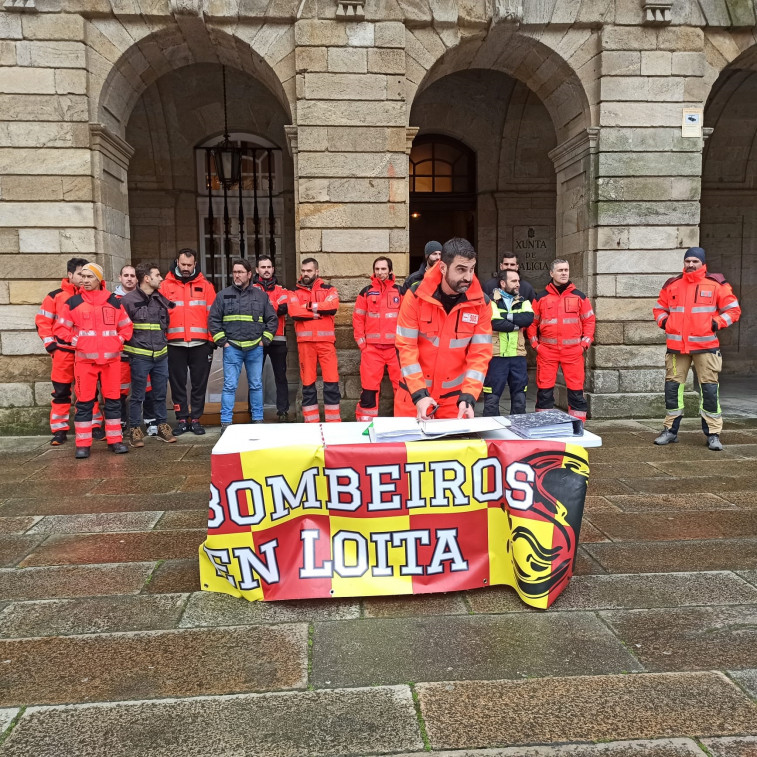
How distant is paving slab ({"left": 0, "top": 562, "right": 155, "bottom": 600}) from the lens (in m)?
3.84

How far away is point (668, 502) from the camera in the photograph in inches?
212

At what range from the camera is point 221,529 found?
11.9ft

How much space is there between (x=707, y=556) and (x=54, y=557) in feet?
13.6

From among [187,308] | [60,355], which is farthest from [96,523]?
[187,308]

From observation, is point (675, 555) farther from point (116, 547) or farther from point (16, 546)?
point (16, 546)

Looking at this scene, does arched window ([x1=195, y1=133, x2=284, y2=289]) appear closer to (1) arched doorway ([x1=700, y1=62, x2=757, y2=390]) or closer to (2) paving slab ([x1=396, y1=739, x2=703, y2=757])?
(1) arched doorway ([x1=700, y1=62, x2=757, y2=390])

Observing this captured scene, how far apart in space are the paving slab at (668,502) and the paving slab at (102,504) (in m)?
3.29

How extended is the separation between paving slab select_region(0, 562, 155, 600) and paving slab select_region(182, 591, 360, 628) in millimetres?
478

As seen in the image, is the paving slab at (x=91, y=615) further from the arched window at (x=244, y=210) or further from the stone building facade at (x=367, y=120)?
the arched window at (x=244, y=210)

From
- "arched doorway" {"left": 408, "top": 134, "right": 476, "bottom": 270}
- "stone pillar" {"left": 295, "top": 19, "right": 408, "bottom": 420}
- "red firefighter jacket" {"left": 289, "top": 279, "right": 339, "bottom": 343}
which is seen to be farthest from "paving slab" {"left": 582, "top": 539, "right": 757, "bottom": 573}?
"arched doorway" {"left": 408, "top": 134, "right": 476, "bottom": 270}

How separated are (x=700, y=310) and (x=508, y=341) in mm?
2018

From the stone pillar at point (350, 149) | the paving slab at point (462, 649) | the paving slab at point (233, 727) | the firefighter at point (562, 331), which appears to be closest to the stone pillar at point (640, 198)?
the firefighter at point (562, 331)

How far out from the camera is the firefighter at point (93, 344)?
6.93 m

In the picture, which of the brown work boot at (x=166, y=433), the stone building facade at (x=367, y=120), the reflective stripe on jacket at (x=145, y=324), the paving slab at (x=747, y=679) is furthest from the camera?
the stone building facade at (x=367, y=120)
